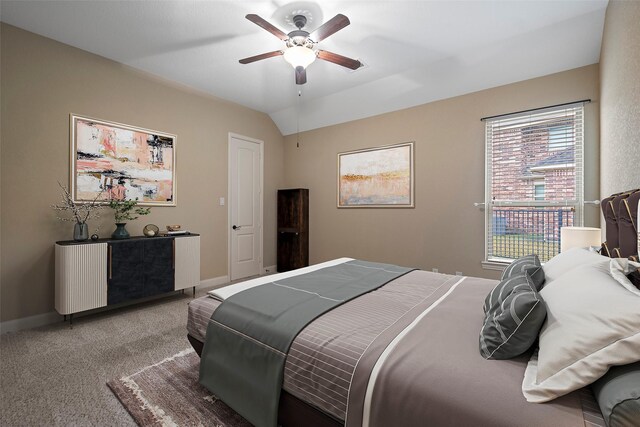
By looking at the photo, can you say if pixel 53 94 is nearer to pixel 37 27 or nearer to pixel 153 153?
pixel 37 27

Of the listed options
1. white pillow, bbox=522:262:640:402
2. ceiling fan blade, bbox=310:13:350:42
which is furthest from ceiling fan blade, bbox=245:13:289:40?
white pillow, bbox=522:262:640:402

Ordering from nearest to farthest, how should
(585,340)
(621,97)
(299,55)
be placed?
1. (585,340)
2. (621,97)
3. (299,55)

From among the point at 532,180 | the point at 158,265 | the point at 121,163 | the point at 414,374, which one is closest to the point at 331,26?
the point at 414,374

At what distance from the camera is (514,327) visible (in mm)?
1027

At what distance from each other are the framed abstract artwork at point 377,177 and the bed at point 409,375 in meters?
2.65

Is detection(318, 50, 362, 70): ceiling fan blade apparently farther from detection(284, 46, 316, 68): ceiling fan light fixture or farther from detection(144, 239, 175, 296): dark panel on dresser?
detection(144, 239, 175, 296): dark panel on dresser

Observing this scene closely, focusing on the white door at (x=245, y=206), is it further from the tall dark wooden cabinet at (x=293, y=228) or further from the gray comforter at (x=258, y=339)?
the gray comforter at (x=258, y=339)

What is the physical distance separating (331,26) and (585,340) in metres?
2.36

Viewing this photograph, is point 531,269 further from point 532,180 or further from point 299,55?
point 299,55

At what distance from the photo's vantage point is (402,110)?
4.11 metres

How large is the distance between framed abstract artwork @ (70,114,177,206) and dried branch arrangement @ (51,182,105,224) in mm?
60

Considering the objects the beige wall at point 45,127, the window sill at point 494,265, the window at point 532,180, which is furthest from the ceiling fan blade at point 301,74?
the window sill at point 494,265

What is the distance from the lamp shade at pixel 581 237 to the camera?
7.02 ft

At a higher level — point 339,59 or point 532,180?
point 339,59
